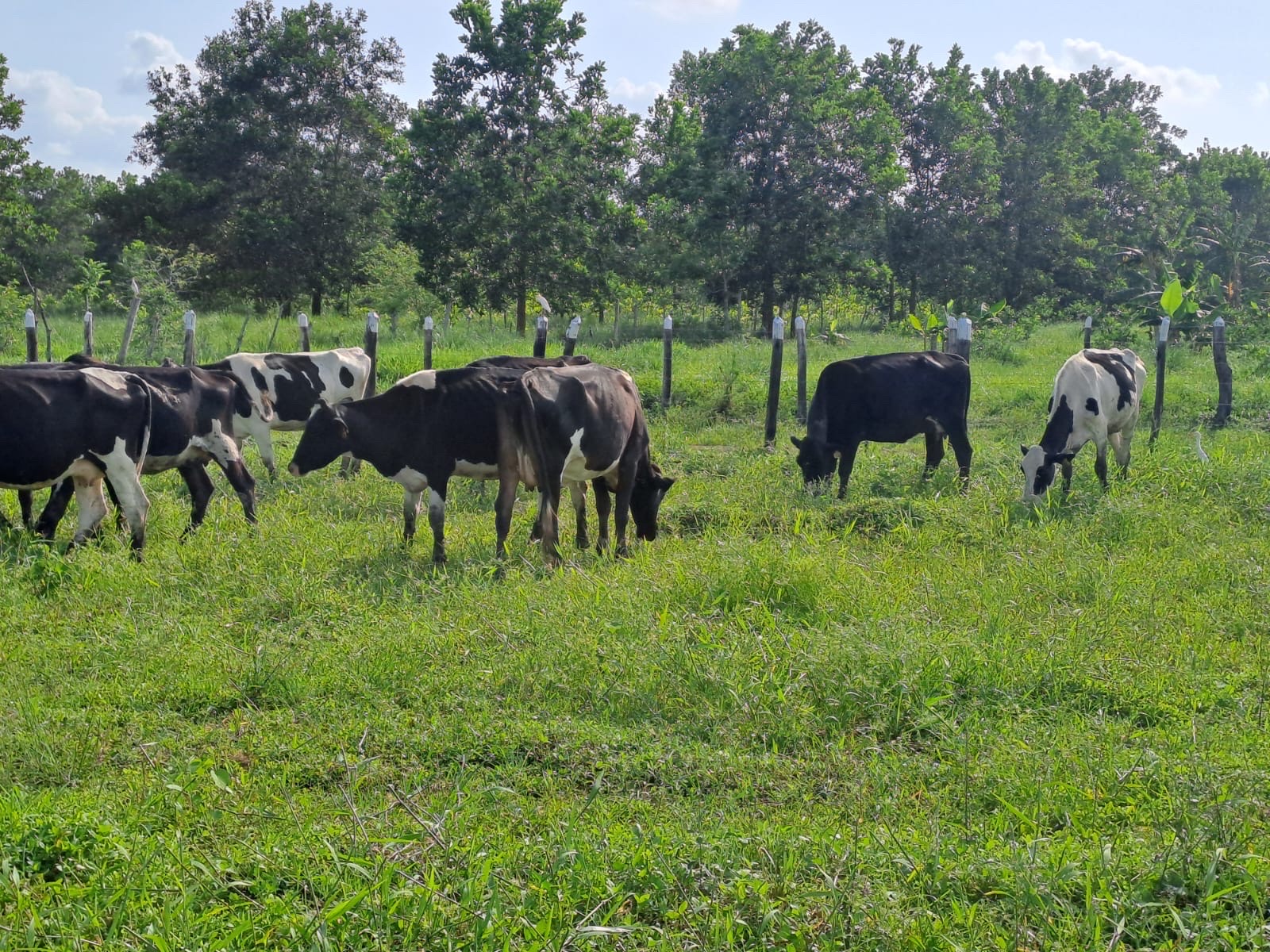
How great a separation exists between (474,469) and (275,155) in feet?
81.5

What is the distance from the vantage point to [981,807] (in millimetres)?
3959

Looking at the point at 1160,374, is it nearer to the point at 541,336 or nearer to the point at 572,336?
the point at 572,336

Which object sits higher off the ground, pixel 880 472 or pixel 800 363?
pixel 800 363

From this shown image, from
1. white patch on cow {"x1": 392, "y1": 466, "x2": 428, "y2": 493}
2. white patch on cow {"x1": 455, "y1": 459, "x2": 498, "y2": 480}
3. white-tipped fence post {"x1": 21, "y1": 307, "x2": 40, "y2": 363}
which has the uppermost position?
white-tipped fence post {"x1": 21, "y1": 307, "x2": 40, "y2": 363}

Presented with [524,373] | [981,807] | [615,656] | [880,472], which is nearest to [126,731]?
[615,656]

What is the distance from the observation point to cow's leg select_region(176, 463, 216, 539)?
909 cm

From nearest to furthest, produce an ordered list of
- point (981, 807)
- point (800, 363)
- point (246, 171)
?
point (981, 807), point (800, 363), point (246, 171)

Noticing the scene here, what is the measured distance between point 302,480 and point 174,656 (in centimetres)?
593

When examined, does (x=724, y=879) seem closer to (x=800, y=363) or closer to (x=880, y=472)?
(x=880, y=472)

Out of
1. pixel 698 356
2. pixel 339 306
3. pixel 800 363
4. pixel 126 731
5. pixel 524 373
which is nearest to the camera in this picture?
pixel 126 731

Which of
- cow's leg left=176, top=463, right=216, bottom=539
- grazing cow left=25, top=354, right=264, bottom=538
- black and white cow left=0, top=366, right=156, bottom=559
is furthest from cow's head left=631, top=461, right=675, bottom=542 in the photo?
black and white cow left=0, top=366, right=156, bottom=559

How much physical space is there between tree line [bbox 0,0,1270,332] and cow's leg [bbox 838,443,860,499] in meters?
14.3

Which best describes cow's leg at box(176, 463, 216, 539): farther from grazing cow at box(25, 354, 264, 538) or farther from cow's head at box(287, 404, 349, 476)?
cow's head at box(287, 404, 349, 476)

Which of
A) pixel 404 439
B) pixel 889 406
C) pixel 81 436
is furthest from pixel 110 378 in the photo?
pixel 889 406
